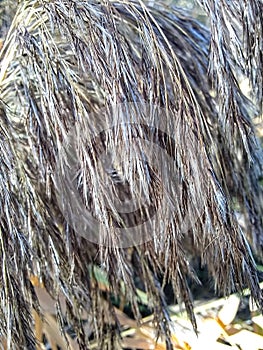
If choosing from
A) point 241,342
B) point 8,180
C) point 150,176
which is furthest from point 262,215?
point 8,180

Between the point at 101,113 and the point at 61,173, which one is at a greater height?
the point at 101,113

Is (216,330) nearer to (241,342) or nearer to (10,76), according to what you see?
(241,342)

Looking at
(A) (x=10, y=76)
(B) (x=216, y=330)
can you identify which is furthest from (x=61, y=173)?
(B) (x=216, y=330)

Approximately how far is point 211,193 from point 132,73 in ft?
0.84

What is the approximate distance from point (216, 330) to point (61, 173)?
783 millimetres

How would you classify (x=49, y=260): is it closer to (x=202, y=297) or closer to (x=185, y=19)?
(x=185, y=19)

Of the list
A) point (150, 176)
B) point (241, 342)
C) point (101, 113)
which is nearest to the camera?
point (150, 176)

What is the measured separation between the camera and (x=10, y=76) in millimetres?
1319

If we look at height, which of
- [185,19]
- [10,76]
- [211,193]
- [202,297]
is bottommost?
[202,297]

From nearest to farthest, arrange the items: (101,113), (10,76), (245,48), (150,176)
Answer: (150,176)
(245,48)
(101,113)
(10,76)

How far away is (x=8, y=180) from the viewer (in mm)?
957

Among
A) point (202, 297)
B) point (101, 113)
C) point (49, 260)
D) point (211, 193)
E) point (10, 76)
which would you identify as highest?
point (10, 76)

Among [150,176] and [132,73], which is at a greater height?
[132,73]

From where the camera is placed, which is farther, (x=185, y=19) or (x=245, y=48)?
(x=185, y=19)
